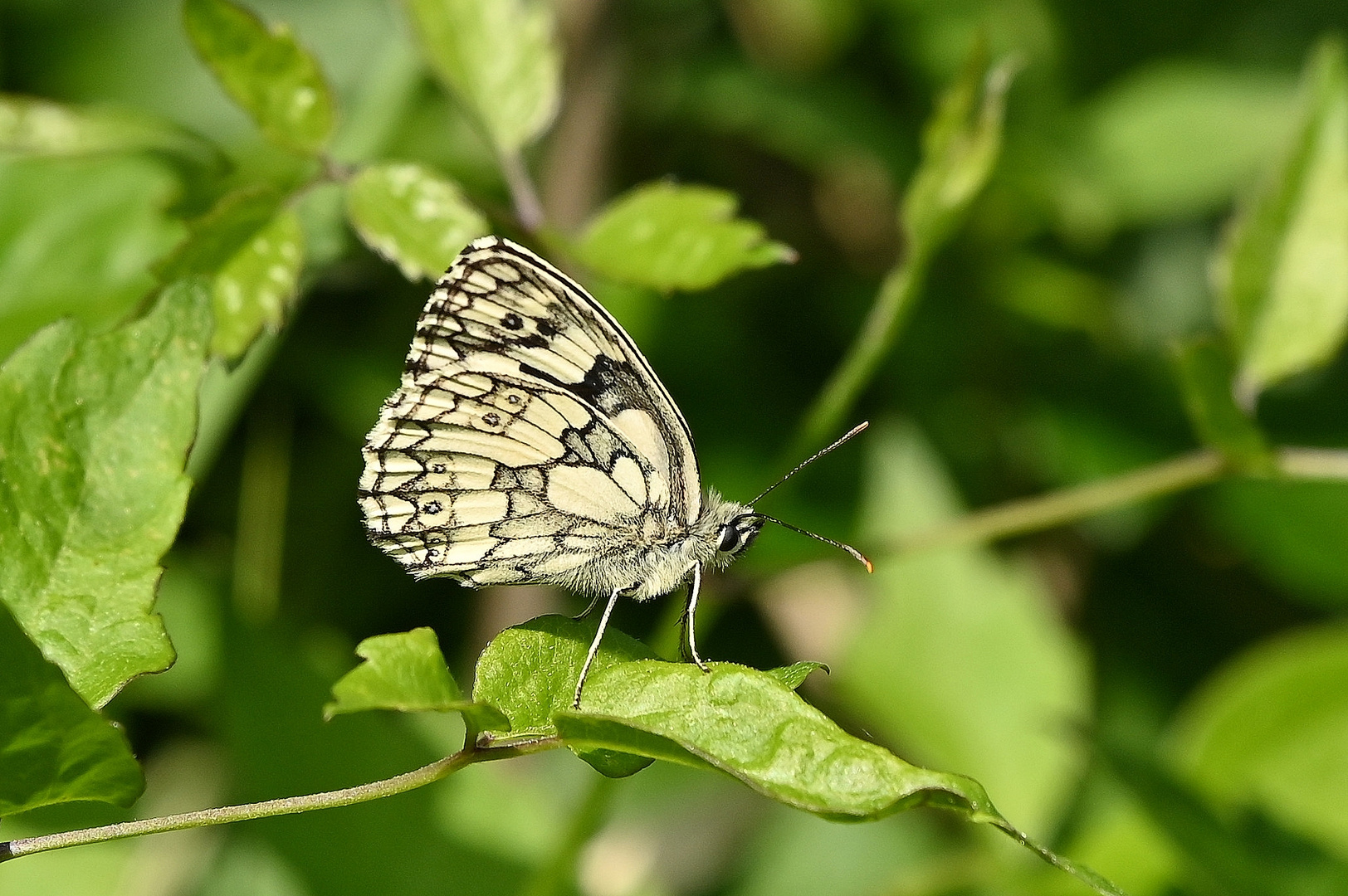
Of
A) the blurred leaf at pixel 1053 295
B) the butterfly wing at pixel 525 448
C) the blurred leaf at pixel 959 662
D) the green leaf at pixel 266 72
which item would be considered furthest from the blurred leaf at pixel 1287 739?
the green leaf at pixel 266 72

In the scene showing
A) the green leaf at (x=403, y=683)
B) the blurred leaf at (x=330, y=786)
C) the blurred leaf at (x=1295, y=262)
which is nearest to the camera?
the green leaf at (x=403, y=683)

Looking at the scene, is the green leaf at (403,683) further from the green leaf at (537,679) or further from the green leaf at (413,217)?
the green leaf at (413,217)

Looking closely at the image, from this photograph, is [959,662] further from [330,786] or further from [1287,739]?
[330,786]

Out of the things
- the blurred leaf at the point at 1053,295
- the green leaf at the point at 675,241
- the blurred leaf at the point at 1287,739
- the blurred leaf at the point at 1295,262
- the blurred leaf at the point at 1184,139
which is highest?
the blurred leaf at the point at 1184,139

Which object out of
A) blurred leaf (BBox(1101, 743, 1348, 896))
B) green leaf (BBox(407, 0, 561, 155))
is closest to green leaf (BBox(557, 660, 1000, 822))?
green leaf (BBox(407, 0, 561, 155))

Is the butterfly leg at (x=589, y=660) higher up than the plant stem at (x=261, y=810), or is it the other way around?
the butterfly leg at (x=589, y=660)

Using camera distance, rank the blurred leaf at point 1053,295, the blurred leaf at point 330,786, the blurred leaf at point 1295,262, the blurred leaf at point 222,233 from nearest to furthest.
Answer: the blurred leaf at point 222,233
the blurred leaf at point 1295,262
the blurred leaf at point 330,786
the blurred leaf at point 1053,295
